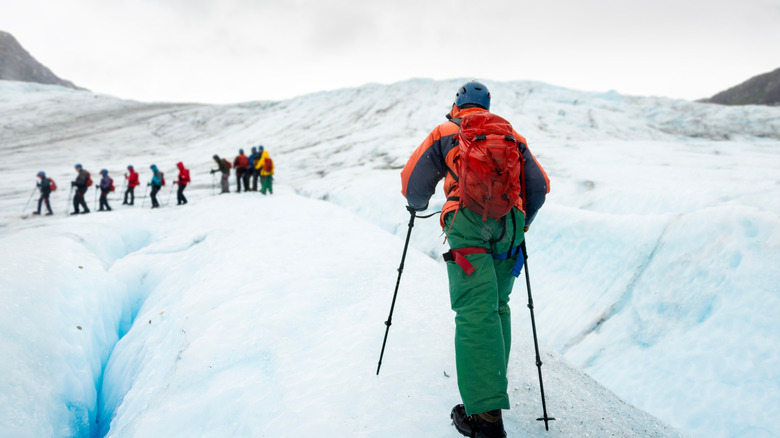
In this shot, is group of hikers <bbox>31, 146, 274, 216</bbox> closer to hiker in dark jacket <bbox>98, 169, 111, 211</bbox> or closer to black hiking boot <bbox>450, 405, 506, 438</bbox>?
hiker in dark jacket <bbox>98, 169, 111, 211</bbox>

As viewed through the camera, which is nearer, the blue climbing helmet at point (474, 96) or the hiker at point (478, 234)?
the hiker at point (478, 234)

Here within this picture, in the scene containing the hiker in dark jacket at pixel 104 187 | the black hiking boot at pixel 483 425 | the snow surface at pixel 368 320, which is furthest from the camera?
the hiker in dark jacket at pixel 104 187

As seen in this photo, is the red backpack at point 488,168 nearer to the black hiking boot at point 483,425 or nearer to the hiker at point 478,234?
the hiker at point 478,234

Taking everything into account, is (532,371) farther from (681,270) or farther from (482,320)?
(681,270)

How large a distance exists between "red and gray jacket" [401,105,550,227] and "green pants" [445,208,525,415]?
0.17 m

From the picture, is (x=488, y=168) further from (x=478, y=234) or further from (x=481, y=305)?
(x=481, y=305)

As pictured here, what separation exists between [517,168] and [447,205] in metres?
0.48

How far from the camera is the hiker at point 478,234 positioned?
203cm

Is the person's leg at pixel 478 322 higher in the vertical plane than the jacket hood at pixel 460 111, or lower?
lower

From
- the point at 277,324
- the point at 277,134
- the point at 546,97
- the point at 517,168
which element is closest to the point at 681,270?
the point at 517,168

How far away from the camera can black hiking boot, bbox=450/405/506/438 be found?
1.99m

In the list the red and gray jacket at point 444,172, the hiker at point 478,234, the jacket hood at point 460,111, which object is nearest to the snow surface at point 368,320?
the hiker at point 478,234

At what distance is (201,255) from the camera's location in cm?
626

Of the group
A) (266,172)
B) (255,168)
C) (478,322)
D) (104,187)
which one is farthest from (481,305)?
(104,187)
